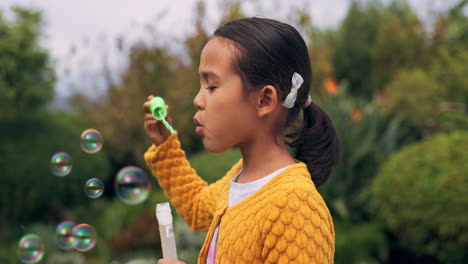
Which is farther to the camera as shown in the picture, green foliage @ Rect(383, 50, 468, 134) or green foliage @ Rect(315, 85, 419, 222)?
green foliage @ Rect(383, 50, 468, 134)

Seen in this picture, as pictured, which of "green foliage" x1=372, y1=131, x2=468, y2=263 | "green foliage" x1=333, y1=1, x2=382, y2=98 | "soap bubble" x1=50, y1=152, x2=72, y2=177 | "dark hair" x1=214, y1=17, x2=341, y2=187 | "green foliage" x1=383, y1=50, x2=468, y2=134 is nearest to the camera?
"dark hair" x1=214, y1=17, x2=341, y2=187

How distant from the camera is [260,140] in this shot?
62.7 inches

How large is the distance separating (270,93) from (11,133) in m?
5.33

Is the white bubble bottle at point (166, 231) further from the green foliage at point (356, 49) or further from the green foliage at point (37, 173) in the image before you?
the green foliage at point (356, 49)

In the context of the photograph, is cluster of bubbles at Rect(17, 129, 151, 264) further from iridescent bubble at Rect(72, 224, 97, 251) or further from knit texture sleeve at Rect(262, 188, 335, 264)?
knit texture sleeve at Rect(262, 188, 335, 264)

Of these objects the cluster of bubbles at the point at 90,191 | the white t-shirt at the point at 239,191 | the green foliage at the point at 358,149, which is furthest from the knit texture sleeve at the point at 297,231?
the green foliage at the point at 358,149

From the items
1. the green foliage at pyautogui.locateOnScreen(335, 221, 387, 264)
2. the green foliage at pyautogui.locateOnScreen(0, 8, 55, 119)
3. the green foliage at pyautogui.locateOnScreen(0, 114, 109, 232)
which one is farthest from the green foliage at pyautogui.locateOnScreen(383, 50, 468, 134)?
the green foliage at pyautogui.locateOnScreen(0, 8, 55, 119)

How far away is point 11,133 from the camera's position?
616cm

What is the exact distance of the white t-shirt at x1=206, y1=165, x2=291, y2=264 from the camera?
5.16 feet

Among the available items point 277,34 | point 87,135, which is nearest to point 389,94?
point 87,135

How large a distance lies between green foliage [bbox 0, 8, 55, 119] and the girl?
4.92m

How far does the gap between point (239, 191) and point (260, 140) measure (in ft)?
0.56

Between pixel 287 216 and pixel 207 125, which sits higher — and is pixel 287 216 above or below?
below

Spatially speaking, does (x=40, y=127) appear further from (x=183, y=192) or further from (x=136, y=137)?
(x=183, y=192)
